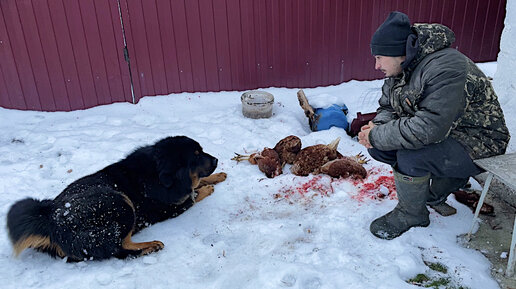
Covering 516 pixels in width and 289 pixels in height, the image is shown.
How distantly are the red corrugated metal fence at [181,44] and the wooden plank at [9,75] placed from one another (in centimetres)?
1

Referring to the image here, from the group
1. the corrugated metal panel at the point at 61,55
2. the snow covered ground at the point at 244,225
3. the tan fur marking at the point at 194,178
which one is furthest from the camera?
the corrugated metal panel at the point at 61,55

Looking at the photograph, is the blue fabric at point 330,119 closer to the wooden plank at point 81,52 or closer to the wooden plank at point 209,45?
the wooden plank at point 209,45

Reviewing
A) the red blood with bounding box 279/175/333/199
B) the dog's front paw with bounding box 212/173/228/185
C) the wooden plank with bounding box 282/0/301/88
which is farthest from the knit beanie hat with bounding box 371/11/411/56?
the wooden plank with bounding box 282/0/301/88

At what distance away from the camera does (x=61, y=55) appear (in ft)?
19.8

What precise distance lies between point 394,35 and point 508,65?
7.11ft

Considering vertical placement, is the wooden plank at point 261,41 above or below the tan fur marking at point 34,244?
above

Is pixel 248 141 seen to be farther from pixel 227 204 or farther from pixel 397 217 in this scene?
pixel 397 217

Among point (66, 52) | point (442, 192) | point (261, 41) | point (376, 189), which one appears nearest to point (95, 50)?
point (66, 52)

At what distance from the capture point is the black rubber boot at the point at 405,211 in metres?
3.13

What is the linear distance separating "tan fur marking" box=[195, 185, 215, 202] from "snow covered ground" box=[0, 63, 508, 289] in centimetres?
5

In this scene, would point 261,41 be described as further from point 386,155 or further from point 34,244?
point 34,244

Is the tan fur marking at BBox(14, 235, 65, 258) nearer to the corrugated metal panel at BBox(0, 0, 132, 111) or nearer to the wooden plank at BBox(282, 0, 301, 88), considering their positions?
the corrugated metal panel at BBox(0, 0, 132, 111)

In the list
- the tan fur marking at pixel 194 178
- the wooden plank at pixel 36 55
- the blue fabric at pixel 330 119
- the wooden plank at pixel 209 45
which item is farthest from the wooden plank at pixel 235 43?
the tan fur marking at pixel 194 178

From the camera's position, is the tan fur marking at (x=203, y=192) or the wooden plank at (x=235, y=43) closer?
the tan fur marking at (x=203, y=192)
